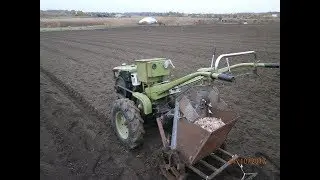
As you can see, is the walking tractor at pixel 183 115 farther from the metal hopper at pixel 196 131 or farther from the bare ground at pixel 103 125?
the bare ground at pixel 103 125

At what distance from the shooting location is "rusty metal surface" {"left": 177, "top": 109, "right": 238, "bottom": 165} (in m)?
3.87

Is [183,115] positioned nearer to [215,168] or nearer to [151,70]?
[215,168]

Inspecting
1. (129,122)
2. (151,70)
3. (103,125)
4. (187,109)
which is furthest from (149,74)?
(103,125)

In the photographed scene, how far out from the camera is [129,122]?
16.1 ft

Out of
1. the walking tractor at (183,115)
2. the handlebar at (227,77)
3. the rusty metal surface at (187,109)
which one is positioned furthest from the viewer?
the rusty metal surface at (187,109)

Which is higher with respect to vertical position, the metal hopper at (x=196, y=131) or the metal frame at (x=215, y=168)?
the metal hopper at (x=196, y=131)

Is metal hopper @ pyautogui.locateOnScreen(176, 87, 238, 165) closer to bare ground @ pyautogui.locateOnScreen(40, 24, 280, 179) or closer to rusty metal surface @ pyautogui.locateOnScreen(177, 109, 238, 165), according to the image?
rusty metal surface @ pyautogui.locateOnScreen(177, 109, 238, 165)

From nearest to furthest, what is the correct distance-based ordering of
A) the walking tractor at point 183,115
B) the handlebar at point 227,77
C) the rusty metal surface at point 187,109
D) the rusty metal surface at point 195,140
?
the handlebar at point 227,77 → the rusty metal surface at point 195,140 → the walking tractor at point 183,115 → the rusty metal surface at point 187,109

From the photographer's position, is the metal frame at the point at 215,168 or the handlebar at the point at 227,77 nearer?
the handlebar at the point at 227,77

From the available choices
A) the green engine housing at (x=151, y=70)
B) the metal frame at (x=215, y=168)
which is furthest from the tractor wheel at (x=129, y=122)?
the metal frame at (x=215, y=168)

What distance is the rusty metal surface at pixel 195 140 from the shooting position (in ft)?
12.7

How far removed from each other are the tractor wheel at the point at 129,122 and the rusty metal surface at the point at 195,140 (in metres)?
0.87
